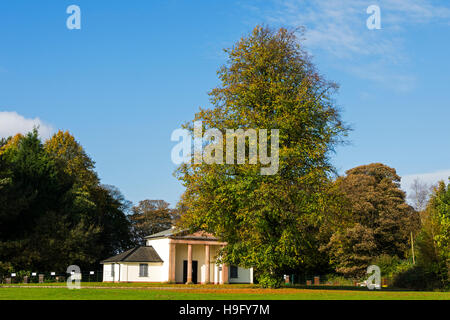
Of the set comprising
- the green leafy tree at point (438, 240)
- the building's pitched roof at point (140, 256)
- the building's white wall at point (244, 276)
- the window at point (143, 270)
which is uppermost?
the green leafy tree at point (438, 240)

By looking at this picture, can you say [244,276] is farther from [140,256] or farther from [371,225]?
[371,225]

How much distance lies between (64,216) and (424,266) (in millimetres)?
36364

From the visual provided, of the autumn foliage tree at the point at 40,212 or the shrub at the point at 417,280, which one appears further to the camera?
the autumn foliage tree at the point at 40,212

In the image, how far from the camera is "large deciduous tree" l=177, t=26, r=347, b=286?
27.5 metres

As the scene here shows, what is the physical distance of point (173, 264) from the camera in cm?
5569

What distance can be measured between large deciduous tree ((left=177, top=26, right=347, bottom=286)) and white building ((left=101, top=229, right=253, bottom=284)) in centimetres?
2646

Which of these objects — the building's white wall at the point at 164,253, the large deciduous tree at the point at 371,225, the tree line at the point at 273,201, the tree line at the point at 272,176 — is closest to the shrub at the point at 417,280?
the tree line at the point at 273,201

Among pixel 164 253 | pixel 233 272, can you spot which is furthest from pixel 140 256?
pixel 233 272

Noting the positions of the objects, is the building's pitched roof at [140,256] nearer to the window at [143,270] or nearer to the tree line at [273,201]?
the window at [143,270]

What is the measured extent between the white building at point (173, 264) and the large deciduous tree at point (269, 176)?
86.8ft

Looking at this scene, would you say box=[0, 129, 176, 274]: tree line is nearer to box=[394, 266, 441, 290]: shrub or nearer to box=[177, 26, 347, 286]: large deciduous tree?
box=[177, 26, 347, 286]: large deciduous tree

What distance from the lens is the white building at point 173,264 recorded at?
56.1 m

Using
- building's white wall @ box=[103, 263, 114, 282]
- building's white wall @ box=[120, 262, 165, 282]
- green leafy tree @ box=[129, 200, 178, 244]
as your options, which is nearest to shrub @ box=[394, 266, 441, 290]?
building's white wall @ box=[120, 262, 165, 282]
